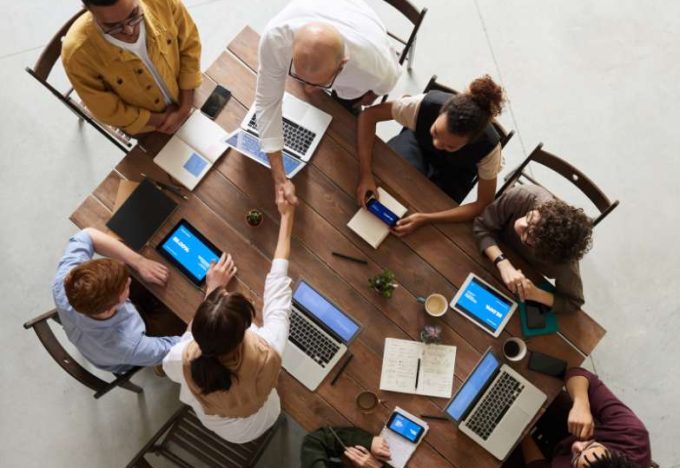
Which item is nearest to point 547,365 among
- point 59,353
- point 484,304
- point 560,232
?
point 484,304

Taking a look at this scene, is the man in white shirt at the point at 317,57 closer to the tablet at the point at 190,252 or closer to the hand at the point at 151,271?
the tablet at the point at 190,252

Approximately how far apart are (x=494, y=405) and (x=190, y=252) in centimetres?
141

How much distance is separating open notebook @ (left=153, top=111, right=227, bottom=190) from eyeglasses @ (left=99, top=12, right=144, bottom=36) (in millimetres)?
519

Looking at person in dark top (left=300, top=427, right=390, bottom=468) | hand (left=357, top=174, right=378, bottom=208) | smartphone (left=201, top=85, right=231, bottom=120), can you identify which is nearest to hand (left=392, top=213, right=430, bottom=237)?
hand (left=357, top=174, right=378, bottom=208)

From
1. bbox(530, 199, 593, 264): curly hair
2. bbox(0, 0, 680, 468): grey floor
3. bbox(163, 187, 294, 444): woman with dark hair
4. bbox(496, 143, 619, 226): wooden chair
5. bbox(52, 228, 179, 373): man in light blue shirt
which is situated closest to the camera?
bbox(163, 187, 294, 444): woman with dark hair

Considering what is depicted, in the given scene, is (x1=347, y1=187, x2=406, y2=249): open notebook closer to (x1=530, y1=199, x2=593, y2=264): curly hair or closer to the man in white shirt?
the man in white shirt

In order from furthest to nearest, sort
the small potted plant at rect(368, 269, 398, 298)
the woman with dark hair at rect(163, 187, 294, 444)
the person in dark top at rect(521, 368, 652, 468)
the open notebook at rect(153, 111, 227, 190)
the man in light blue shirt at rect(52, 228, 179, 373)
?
the open notebook at rect(153, 111, 227, 190) → the small potted plant at rect(368, 269, 398, 298) → the person in dark top at rect(521, 368, 652, 468) → the man in light blue shirt at rect(52, 228, 179, 373) → the woman with dark hair at rect(163, 187, 294, 444)

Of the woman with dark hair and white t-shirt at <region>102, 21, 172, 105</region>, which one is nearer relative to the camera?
the woman with dark hair

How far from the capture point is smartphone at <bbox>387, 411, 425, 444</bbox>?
2.14 meters

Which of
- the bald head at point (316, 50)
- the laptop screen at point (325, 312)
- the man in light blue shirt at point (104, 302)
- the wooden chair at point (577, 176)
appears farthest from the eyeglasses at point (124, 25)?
the wooden chair at point (577, 176)

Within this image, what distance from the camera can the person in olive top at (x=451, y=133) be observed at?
2.09m

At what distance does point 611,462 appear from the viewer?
1.93 meters

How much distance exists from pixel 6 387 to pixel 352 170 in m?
2.26

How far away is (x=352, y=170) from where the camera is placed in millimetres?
2398
